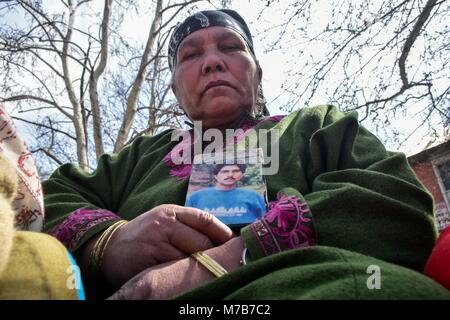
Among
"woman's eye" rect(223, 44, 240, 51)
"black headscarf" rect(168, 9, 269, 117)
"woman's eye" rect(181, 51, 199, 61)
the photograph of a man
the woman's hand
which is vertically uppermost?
"black headscarf" rect(168, 9, 269, 117)

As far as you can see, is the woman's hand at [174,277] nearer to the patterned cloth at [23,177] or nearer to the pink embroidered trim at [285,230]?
the pink embroidered trim at [285,230]

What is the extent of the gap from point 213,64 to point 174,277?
3.61ft

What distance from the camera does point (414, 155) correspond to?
1165 cm

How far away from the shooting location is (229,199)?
1.28 meters

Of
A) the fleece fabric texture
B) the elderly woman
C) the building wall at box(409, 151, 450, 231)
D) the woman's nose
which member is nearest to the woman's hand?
the elderly woman

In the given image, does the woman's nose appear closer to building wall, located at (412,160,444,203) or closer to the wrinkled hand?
the wrinkled hand

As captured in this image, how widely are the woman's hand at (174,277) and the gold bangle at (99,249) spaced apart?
276 mm

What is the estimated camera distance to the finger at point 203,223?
1.00 meters

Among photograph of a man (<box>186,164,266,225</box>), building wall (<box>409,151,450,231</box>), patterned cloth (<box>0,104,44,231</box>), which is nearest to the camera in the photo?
patterned cloth (<box>0,104,44,231</box>)

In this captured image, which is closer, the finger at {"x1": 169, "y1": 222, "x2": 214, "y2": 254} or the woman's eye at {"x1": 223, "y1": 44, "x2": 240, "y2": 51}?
the finger at {"x1": 169, "y1": 222, "x2": 214, "y2": 254}

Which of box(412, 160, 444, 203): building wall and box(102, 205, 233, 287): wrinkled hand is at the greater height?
box(412, 160, 444, 203): building wall

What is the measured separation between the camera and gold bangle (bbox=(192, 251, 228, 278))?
874mm

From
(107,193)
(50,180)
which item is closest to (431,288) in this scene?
(107,193)

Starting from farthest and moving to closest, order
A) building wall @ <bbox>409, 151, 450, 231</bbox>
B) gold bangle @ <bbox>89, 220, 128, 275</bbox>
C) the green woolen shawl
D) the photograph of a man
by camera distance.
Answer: building wall @ <bbox>409, 151, 450, 231</bbox>
the photograph of a man
gold bangle @ <bbox>89, 220, 128, 275</bbox>
the green woolen shawl
